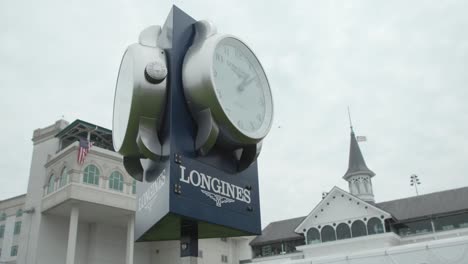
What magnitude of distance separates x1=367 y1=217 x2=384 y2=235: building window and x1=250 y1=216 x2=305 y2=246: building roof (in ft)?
22.2

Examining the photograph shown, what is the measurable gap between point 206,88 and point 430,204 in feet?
111

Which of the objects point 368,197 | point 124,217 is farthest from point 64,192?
point 368,197

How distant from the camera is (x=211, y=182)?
521 cm

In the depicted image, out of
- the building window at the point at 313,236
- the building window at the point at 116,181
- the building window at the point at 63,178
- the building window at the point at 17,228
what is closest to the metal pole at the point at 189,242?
the building window at the point at 63,178

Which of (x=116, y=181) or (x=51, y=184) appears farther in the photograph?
(x=51, y=184)

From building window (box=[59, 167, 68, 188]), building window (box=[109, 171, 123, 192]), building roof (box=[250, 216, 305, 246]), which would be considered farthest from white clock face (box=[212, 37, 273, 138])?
building roof (box=[250, 216, 305, 246])

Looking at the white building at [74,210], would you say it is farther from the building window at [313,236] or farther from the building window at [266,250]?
the building window at [313,236]

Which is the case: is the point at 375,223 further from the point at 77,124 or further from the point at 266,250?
the point at 77,124

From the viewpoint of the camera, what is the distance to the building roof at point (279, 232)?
130 ft

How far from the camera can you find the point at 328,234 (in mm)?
34750

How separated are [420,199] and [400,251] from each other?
20.5 metres

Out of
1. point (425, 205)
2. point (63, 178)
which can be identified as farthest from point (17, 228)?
point (425, 205)

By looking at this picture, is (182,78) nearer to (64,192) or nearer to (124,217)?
(64,192)

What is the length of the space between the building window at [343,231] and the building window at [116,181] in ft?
55.3
